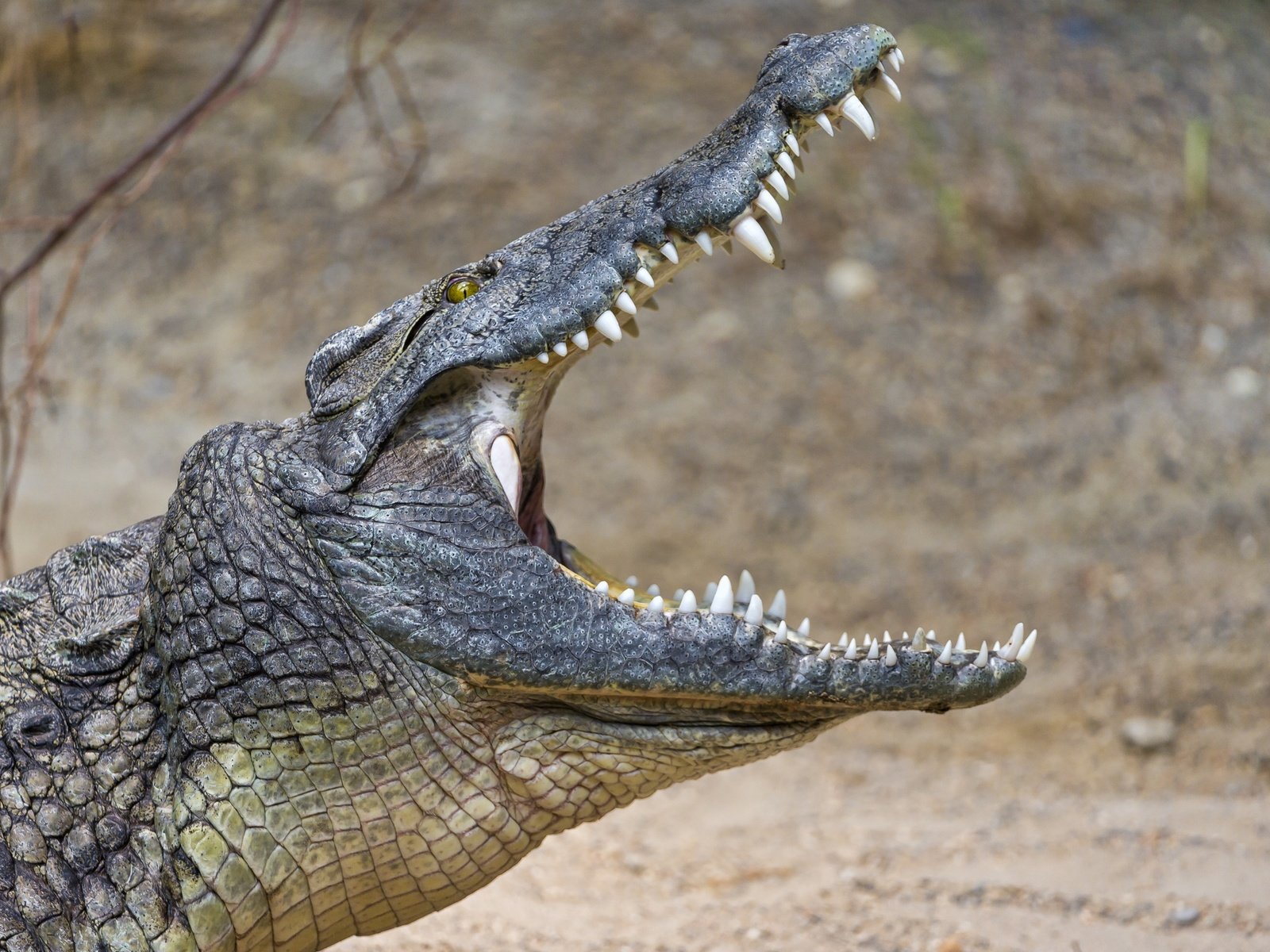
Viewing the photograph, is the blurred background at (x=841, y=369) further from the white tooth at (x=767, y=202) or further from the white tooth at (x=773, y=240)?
the white tooth at (x=767, y=202)

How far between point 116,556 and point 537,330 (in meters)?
1.10

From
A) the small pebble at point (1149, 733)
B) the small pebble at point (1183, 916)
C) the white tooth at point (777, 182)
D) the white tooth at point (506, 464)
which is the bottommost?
the small pebble at point (1183, 916)

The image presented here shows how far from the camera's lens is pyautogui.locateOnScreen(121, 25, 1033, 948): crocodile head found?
251cm

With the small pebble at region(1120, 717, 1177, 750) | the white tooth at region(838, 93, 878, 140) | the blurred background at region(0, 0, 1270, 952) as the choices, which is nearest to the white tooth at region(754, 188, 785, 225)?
the white tooth at region(838, 93, 878, 140)

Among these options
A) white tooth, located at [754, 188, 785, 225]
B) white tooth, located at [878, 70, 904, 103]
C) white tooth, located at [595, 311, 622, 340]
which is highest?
white tooth, located at [878, 70, 904, 103]

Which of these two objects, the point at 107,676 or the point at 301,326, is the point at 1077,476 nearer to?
the point at 301,326

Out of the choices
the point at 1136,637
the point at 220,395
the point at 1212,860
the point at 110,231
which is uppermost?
the point at 110,231

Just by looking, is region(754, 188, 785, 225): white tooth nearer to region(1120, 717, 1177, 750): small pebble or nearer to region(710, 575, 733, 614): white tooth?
region(710, 575, 733, 614): white tooth

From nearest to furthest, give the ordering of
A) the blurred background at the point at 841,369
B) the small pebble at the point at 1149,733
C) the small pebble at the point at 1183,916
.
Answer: the small pebble at the point at 1183,916 → the blurred background at the point at 841,369 → the small pebble at the point at 1149,733

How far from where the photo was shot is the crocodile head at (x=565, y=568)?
8.29 ft

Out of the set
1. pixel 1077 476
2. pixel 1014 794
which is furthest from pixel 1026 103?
pixel 1014 794

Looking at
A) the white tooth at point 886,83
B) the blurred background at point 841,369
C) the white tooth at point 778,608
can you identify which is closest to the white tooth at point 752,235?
the white tooth at point 886,83

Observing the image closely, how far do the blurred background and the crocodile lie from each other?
1.18m

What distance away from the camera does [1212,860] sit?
4.07 metres
